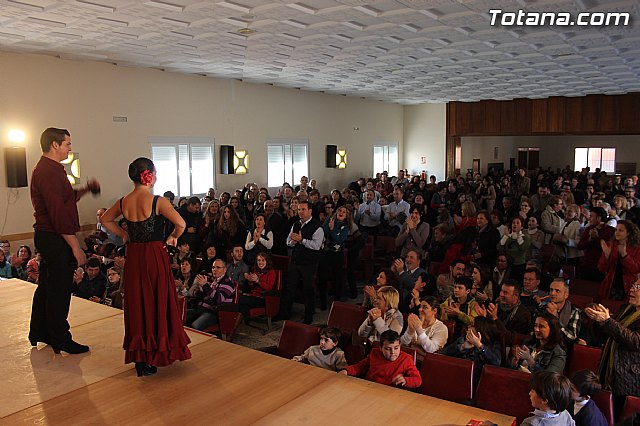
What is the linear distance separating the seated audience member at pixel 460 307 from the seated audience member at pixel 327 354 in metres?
1.36

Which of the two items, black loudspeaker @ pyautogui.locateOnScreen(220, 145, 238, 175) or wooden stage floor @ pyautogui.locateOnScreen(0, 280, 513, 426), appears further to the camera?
black loudspeaker @ pyautogui.locateOnScreen(220, 145, 238, 175)

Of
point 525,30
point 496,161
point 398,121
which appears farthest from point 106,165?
point 496,161

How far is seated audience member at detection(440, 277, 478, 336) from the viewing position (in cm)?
536

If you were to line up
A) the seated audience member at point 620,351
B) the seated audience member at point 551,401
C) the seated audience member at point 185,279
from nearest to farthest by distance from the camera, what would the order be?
the seated audience member at point 551,401 → the seated audience member at point 620,351 → the seated audience member at point 185,279

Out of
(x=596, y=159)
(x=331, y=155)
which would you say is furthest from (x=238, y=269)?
(x=596, y=159)

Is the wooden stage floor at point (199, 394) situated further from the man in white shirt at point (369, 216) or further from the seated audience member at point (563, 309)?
the man in white shirt at point (369, 216)

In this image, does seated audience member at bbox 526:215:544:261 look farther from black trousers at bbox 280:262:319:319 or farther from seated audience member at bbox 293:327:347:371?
seated audience member at bbox 293:327:347:371

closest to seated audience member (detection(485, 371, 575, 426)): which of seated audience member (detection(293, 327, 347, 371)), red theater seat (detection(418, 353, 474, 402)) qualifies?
red theater seat (detection(418, 353, 474, 402))

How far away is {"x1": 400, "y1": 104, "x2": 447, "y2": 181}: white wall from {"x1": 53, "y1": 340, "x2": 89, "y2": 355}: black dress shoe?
56.3 ft

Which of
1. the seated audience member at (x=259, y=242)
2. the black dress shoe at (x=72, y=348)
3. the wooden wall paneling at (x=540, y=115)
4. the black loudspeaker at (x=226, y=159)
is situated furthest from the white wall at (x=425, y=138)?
the black dress shoe at (x=72, y=348)

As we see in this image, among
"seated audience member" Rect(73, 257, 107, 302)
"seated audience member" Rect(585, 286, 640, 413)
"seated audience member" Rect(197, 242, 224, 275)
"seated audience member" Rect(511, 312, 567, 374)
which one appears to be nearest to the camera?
"seated audience member" Rect(585, 286, 640, 413)

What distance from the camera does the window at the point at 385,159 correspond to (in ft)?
65.1

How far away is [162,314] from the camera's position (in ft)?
11.6

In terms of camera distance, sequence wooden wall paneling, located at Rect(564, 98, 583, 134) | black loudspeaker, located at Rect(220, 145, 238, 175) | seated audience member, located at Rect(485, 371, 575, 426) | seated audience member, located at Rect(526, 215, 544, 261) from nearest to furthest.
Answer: seated audience member, located at Rect(485, 371, 575, 426)
seated audience member, located at Rect(526, 215, 544, 261)
black loudspeaker, located at Rect(220, 145, 238, 175)
wooden wall paneling, located at Rect(564, 98, 583, 134)
